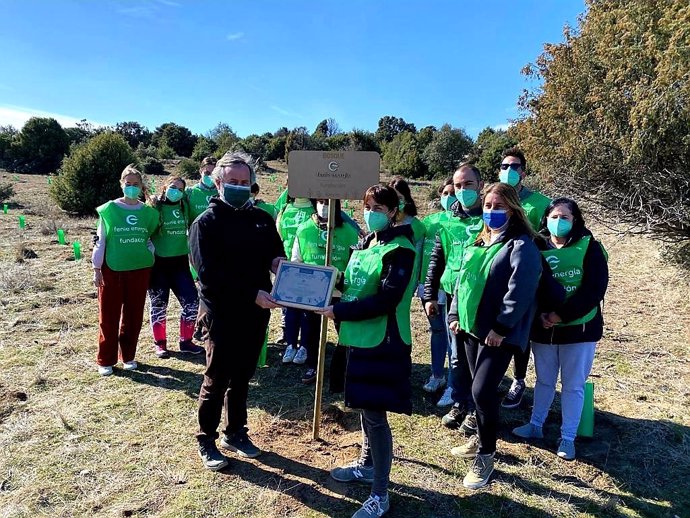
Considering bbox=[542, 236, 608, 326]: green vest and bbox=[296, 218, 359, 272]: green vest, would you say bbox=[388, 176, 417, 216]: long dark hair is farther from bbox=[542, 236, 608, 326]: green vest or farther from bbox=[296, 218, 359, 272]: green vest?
bbox=[542, 236, 608, 326]: green vest

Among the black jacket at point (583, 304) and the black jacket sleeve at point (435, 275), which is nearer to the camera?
the black jacket at point (583, 304)

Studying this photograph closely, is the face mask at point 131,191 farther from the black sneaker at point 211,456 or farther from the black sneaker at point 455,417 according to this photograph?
the black sneaker at point 455,417

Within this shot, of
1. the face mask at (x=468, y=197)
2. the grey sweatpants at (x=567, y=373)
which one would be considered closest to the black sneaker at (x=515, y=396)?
the grey sweatpants at (x=567, y=373)

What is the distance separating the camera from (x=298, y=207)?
5840 millimetres

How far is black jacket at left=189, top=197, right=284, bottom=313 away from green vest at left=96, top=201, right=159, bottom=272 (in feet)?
6.69

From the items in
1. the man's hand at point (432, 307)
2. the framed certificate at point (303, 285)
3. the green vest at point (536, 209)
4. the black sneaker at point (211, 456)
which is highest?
the green vest at point (536, 209)

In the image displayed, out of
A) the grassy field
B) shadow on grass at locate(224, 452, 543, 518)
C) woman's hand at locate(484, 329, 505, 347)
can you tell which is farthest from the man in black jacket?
woman's hand at locate(484, 329, 505, 347)

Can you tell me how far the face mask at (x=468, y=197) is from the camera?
4055 mm

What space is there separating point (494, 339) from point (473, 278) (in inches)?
16.9

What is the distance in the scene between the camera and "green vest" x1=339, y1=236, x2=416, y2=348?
9.37 feet

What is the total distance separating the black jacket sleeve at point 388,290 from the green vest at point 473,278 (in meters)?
0.63

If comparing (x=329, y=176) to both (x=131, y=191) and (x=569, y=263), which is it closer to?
(x=569, y=263)

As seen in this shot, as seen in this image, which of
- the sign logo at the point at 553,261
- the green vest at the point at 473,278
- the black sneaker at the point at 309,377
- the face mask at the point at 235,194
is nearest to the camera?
the green vest at the point at 473,278

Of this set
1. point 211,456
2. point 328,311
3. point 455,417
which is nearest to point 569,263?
point 455,417
